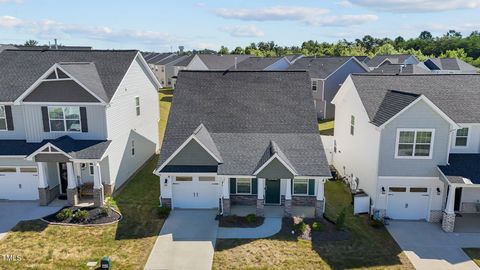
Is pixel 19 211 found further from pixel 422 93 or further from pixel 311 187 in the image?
pixel 422 93

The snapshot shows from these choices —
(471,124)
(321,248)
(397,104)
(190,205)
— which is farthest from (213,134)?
(471,124)

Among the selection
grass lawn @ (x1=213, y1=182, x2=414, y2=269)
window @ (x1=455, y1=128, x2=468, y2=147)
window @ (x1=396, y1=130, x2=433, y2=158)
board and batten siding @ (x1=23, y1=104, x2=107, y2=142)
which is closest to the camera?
grass lawn @ (x1=213, y1=182, x2=414, y2=269)

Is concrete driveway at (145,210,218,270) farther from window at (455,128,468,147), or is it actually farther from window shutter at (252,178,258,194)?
window at (455,128,468,147)

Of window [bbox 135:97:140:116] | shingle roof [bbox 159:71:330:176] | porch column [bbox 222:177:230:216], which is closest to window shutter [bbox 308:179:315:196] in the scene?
shingle roof [bbox 159:71:330:176]

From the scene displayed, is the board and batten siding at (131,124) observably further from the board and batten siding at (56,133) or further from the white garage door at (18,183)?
the white garage door at (18,183)

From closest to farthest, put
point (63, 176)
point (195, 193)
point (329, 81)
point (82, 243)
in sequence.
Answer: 1. point (82, 243)
2. point (195, 193)
3. point (63, 176)
4. point (329, 81)

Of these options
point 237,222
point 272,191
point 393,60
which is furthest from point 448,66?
point 237,222
